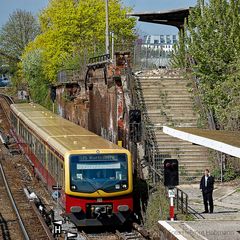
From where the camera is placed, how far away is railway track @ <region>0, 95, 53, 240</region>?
2019cm

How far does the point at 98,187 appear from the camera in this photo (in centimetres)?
2003

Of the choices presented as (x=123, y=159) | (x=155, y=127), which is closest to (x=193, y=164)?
(x=155, y=127)

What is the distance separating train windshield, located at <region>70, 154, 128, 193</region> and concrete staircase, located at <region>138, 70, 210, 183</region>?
5375mm

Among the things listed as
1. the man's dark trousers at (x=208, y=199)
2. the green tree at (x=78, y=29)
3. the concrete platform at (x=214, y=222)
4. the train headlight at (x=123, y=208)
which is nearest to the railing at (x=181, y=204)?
the concrete platform at (x=214, y=222)

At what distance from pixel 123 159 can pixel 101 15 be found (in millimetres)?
42341

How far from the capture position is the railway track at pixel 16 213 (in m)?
20.2

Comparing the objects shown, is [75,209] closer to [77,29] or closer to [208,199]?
[208,199]

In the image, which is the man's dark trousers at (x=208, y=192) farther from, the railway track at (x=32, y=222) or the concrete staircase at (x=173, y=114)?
the concrete staircase at (x=173, y=114)

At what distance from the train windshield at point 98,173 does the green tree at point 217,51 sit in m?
6.48

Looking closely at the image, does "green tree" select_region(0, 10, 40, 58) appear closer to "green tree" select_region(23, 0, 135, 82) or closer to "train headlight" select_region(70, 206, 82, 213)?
"green tree" select_region(23, 0, 135, 82)

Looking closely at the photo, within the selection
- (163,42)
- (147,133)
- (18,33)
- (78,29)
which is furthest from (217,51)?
(18,33)

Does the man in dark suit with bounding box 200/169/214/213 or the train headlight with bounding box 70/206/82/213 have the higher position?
the man in dark suit with bounding box 200/169/214/213

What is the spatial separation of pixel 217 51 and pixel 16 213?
10070 millimetres

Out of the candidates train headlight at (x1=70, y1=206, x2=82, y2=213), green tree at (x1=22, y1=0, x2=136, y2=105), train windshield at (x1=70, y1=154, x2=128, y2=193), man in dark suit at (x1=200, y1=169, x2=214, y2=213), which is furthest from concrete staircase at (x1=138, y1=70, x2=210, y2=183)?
green tree at (x1=22, y1=0, x2=136, y2=105)
